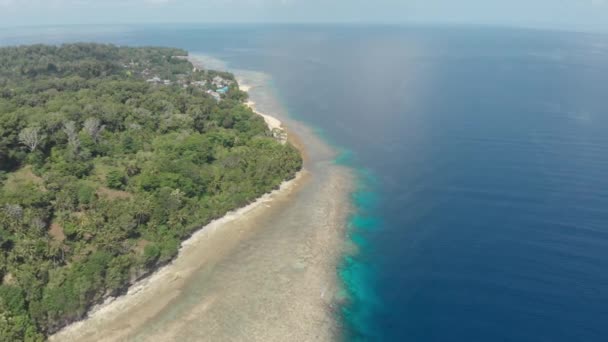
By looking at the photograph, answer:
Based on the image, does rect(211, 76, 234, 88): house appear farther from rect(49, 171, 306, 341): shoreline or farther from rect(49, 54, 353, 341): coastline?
rect(49, 171, 306, 341): shoreline

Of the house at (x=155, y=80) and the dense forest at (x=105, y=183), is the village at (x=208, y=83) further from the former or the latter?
the dense forest at (x=105, y=183)

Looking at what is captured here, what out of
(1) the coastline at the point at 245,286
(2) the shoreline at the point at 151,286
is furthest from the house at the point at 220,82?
(2) the shoreline at the point at 151,286

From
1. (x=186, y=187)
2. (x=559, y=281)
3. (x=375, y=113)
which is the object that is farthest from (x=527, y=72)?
(x=186, y=187)

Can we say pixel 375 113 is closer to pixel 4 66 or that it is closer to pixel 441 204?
pixel 441 204

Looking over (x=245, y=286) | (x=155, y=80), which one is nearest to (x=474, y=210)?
(x=245, y=286)

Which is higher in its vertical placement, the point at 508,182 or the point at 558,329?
the point at 508,182
